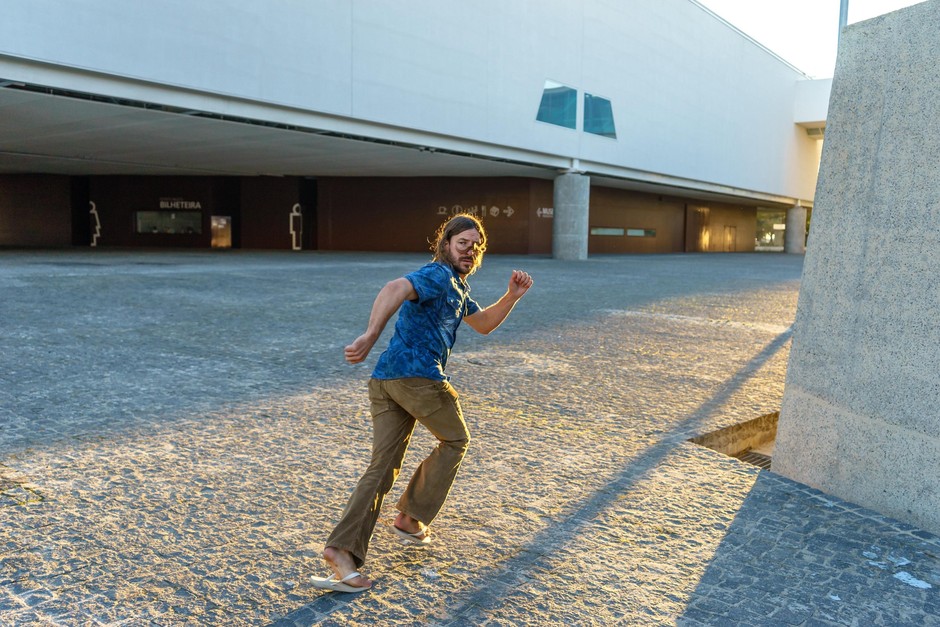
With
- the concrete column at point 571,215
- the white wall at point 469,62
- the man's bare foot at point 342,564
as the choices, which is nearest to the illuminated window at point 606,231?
the white wall at point 469,62

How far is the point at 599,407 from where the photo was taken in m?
5.45

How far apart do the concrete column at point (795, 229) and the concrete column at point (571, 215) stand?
25877 millimetres

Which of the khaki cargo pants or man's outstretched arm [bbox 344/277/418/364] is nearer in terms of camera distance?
man's outstretched arm [bbox 344/277/418/364]

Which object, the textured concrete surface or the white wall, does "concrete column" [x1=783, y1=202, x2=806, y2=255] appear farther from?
the textured concrete surface

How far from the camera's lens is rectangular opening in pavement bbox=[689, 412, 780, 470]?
4.90m

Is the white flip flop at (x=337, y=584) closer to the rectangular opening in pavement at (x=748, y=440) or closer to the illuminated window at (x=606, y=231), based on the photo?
the rectangular opening in pavement at (x=748, y=440)

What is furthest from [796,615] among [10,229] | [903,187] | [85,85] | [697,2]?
[10,229]

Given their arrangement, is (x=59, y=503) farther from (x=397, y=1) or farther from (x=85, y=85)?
(x=397, y=1)

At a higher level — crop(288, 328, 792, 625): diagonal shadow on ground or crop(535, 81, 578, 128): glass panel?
crop(535, 81, 578, 128): glass panel

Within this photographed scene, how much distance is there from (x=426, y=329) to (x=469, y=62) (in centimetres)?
2280

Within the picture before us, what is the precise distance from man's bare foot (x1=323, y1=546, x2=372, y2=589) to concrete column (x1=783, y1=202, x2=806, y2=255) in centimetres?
5114

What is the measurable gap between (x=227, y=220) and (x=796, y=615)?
38491mm

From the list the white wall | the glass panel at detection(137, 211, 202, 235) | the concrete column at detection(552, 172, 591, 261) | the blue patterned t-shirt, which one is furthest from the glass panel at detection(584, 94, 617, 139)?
the blue patterned t-shirt

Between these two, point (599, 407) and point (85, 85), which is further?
point (85, 85)
